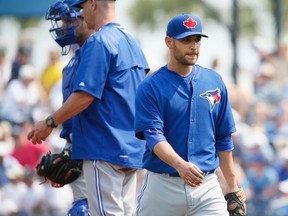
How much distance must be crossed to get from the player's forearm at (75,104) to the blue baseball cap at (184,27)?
95 centimetres

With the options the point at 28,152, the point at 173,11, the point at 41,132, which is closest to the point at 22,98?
the point at 28,152

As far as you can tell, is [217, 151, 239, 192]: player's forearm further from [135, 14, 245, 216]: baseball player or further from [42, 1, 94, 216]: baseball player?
[42, 1, 94, 216]: baseball player

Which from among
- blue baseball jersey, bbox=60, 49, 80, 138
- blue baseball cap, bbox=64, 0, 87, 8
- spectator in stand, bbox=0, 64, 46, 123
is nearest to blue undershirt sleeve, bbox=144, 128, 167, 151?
blue baseball jersey, bbox=60, 49, 80, 138

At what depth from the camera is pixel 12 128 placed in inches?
651

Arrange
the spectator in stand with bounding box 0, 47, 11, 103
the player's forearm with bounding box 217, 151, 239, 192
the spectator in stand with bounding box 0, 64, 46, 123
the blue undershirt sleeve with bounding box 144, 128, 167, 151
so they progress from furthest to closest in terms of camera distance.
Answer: the spectator in stand with bounding box 0, 47, 11, 103, the spectator in stand with bounding box 0, 64, 46, 123, the player's forearm with bounding box 217, 151, 239, 192, the blue undershirt sleeve with bounding box 144, 128, 167, 151

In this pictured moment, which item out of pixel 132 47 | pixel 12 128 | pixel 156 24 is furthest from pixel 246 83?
pixel 156 24

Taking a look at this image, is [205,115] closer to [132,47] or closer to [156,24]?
[132,47]

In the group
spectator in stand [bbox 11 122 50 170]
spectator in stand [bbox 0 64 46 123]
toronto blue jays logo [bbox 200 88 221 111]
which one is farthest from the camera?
spectator in stand [bbox 0 64 46 123]

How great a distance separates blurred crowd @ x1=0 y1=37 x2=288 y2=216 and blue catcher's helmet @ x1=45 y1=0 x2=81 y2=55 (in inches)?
231

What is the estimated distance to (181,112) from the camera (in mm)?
7566

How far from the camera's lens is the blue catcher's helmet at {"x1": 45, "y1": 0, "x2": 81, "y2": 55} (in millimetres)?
8719

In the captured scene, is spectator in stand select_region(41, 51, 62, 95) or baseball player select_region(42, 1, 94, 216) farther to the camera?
spectator in stand select_region(41, 51, 62, 95)

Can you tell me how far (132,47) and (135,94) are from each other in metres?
0.40

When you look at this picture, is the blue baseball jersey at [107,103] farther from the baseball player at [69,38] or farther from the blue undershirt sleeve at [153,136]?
the blue undershirt sleeve at [153,136]
